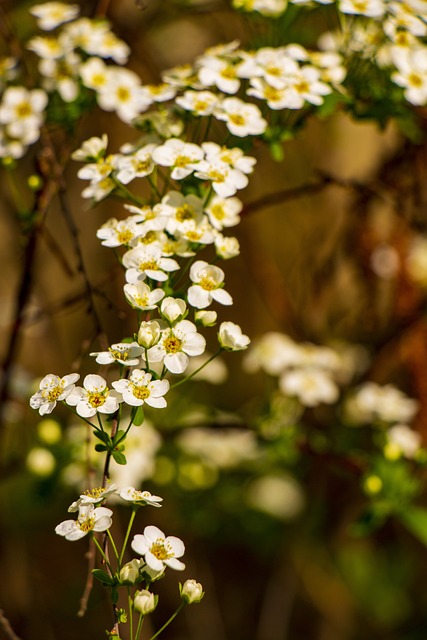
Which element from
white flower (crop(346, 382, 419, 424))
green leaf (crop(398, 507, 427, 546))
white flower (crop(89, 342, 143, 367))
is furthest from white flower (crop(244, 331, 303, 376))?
white flower (crop(89, 342, 143, 367))

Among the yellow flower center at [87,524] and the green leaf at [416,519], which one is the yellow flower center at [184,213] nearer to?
the yellow flower center at [87,524]

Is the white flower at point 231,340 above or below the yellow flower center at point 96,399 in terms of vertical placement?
below

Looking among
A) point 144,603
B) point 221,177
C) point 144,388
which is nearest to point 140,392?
point 144,388

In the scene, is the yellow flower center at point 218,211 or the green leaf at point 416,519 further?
the green leaf at point 416,519

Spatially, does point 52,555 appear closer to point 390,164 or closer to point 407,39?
point 390,164

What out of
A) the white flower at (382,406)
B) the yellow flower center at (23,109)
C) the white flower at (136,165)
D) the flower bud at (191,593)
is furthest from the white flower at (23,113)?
the white flower at (382,406)

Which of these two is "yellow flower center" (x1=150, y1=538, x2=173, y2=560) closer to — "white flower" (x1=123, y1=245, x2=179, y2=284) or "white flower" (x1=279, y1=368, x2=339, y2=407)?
"white flower" (x1=123, y1=245, x2=179, y2=284)

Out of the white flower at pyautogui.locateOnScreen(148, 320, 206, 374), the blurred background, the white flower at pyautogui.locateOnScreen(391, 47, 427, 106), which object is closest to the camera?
the white flower at pyautogui.locateOnScreen(148, 320, 206, 374)

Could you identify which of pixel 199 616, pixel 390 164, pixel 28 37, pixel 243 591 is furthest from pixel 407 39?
pixel 243 591
